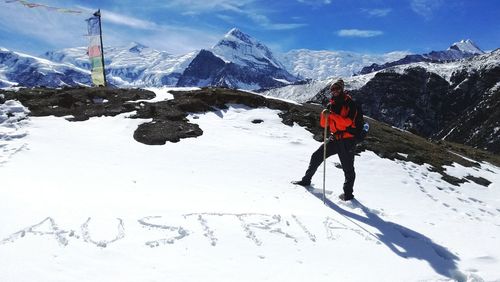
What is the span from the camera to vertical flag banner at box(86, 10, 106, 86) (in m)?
38.6

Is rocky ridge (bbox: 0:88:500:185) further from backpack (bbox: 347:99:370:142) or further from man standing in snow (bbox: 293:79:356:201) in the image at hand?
backpack (bbox: 347:99:370:142)

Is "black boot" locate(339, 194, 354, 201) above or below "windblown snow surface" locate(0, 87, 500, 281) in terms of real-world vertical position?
above

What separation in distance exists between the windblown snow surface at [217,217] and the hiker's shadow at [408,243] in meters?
0.04

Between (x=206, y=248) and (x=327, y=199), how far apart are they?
5.52 metres

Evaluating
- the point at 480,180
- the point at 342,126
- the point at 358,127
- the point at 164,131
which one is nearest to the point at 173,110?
the point at 164,131

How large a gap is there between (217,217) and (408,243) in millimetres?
4602

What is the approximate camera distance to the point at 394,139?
26250 millimetres

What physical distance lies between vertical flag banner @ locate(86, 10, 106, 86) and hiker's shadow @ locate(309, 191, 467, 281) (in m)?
30.8

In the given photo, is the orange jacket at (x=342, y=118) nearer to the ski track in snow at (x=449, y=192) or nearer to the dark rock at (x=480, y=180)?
the ski track in snow at (x=449, y=192)

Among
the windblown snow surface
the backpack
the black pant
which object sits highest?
the backpack

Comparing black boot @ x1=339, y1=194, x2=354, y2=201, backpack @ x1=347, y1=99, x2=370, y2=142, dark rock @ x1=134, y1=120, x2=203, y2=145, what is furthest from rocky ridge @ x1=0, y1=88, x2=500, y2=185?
backpack @ x1=347, y1=99, x2=370, y2=142

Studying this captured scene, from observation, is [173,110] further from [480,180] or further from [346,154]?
[480,180]

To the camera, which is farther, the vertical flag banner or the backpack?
the vertical flag banner

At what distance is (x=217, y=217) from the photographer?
420 inches
